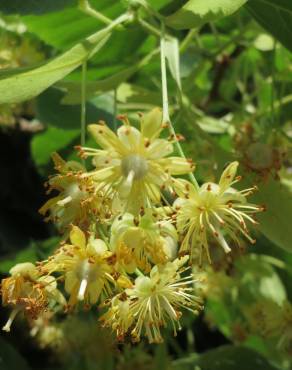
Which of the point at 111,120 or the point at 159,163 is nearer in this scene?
the point at 159,163

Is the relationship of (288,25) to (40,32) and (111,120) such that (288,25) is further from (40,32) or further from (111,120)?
(40,32)

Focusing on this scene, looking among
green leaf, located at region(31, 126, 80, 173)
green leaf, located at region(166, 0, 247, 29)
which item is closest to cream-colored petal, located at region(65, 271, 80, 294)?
green leaf, located at region(166, 0, 247, 29)

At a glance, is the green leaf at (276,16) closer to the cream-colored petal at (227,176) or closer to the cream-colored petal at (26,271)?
the cream-colored petal at (227,176)

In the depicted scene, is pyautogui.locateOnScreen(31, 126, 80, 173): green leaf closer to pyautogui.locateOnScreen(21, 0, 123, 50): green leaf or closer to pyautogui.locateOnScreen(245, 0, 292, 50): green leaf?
pyautogui.locateOnScreen(21, 0, 123, 50): green leaf

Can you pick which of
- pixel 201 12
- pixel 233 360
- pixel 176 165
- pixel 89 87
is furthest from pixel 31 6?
pixel 233 360

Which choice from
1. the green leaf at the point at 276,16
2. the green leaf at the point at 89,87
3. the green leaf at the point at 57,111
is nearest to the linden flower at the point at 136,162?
the green leaf at the point at 89,87

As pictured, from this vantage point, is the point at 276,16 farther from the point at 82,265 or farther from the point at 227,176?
the point at 82,265

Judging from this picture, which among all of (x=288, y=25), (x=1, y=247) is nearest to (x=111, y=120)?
(x=288, y=25)
